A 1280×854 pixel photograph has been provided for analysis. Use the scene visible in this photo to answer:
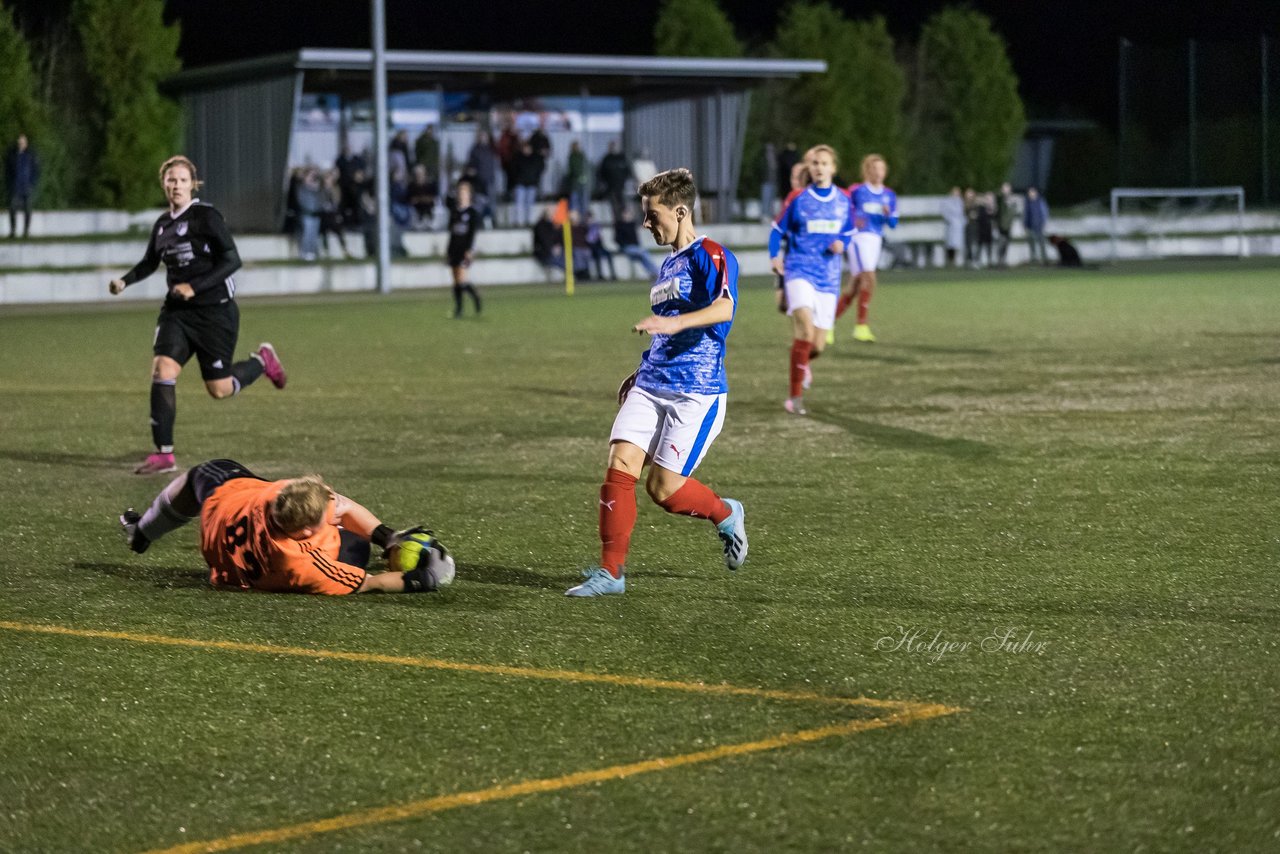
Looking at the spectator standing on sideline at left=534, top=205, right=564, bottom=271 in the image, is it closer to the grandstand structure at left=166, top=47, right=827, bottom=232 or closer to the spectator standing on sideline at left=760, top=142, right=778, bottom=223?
the grandstand structure at left=166, top=47, right=827, bottom=232

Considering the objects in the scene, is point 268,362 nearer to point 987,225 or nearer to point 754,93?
point 987,225

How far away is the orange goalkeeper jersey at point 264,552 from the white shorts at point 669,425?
1177mm

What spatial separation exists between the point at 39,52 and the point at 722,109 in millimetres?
15176

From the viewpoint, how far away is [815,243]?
46.5ft

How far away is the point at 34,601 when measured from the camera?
23.6 ft

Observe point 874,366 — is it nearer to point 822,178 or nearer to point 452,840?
point 822,178

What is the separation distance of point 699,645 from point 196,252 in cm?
572

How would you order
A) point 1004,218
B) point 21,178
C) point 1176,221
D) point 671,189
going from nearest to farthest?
point 671,189 < point 21,178 < point 1004,218 < point 1176,221

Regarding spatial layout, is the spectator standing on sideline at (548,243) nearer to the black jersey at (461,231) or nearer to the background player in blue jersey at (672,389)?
the black jersey at (461,231)

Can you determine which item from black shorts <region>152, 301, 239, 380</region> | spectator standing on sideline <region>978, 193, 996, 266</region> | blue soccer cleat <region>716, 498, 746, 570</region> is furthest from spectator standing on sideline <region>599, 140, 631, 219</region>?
blue soccer cleat <region>716, 498, 746, 570</region>

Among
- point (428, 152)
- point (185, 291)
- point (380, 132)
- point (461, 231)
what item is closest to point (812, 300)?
point (185, 291)

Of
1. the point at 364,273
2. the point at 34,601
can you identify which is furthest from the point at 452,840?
the point at 364,273

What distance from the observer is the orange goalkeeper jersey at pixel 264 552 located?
275 inches

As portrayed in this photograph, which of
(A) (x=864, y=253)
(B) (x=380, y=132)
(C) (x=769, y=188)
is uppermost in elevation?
(B) (x=380, y=132)
